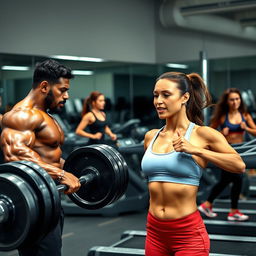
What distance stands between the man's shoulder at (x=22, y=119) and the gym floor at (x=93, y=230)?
190 centimetres

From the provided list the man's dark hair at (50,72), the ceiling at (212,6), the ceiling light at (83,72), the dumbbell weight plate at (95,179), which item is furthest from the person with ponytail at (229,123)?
the ceiling light at (83,72)

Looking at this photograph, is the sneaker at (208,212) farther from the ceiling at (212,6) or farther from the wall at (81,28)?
the ceiling at (212,6)

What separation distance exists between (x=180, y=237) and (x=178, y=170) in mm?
279

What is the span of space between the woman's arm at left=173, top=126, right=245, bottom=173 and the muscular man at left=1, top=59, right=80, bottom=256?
617 millimetres

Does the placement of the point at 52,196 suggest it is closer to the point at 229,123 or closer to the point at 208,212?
the point at 208,212

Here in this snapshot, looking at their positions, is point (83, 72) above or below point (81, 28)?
below

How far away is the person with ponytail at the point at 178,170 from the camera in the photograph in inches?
79.7

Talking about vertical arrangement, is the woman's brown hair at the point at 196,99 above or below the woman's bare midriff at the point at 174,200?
above

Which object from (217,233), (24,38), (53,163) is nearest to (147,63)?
(24,38)

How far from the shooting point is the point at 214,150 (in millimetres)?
2074

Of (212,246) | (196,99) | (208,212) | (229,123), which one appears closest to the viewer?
(196,99)

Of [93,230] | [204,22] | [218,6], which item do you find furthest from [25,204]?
[204,22]

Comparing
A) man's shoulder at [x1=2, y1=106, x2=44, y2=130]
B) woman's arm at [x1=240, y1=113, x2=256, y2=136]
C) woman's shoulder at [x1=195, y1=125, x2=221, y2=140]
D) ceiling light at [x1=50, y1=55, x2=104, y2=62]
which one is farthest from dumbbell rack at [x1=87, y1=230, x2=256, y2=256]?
ceiling light at [x1=50, y1=55, x2=104, y2=62]

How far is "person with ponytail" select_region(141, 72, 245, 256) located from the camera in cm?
202
